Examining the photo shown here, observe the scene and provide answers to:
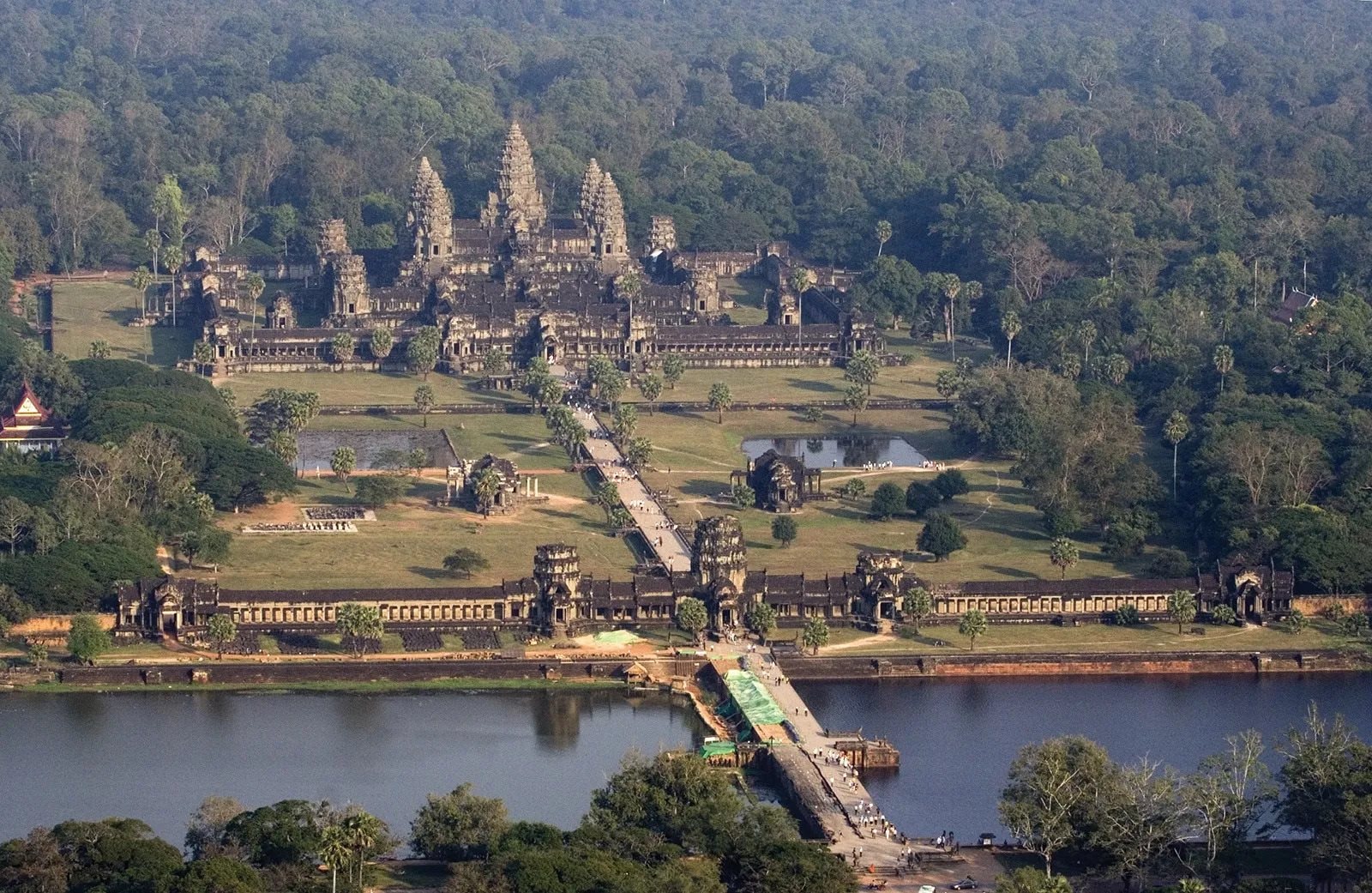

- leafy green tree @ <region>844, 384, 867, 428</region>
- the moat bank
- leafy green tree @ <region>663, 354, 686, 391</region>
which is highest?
leafy green tree @ <region>663, 354, 686, 391</region>

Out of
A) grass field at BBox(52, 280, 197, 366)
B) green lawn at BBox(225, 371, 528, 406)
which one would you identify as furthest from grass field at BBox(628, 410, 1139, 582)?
grass field at BBox(52, 280, 197, 366)

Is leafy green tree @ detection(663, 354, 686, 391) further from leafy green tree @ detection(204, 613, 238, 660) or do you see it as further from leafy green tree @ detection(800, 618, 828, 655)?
leafy green tree @ detection(204, 613, 238, 660)

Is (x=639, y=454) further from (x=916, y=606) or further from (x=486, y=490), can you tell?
(x=916, y=606)

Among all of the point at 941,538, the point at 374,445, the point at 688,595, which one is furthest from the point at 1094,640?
the point at 374,445

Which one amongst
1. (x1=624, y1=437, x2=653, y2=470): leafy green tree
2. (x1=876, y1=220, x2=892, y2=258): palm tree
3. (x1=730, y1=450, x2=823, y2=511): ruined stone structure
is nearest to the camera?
(x1=730, y1=450, x2=823, y2=511): ruined stone structure

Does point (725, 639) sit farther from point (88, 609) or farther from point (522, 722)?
point (88, 609)

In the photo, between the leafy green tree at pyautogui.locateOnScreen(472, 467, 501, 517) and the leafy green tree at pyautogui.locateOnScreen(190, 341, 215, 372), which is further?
the leafy green tree at pyautogui.locateOnScreen(190, 341, 215, 372)

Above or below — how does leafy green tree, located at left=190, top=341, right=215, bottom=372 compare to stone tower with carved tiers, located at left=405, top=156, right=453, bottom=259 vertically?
below

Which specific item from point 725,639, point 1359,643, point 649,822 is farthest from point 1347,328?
point 649,822
